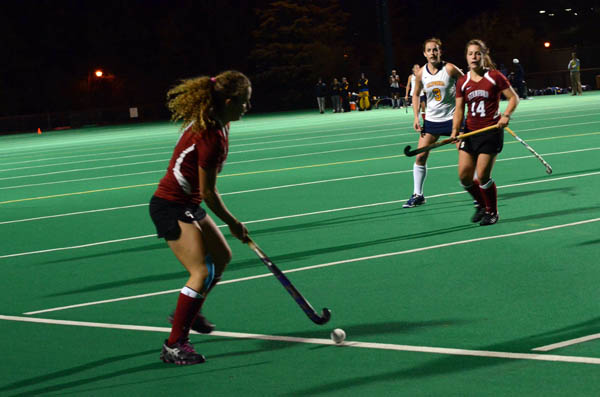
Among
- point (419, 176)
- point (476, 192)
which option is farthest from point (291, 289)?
point (419, 176)

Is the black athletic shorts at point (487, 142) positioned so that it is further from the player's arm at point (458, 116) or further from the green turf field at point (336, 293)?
the green turf field at point (336, 293)

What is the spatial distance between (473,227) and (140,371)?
5.53 metres

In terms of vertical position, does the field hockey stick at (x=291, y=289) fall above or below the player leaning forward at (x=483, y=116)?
below

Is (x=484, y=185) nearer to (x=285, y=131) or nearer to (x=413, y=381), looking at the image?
(x=413, y=381)

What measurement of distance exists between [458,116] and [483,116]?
45 centimetres

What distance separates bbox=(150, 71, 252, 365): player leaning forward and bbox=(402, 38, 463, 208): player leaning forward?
643 cm

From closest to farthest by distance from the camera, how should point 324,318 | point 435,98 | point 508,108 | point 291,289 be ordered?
point 291,289, point 324,318, point 508,108, point 435,98

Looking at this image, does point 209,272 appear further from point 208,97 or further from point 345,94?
point 345,94

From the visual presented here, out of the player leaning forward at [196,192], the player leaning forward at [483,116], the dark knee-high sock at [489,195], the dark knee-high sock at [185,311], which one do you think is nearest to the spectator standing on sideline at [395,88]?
the player leaning forward at [483,116]

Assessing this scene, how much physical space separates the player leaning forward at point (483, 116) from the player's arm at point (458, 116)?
1 cm

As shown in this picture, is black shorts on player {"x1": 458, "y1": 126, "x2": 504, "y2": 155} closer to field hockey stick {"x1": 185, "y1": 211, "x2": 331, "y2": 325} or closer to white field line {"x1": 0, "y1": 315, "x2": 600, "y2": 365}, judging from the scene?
field hockey stick {"x1": 185, "y1": 211, "x2": 331, "y2": 325}

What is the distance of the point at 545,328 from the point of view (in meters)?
6.25

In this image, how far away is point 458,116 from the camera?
430 inches

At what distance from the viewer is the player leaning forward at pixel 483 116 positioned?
1040 cm
